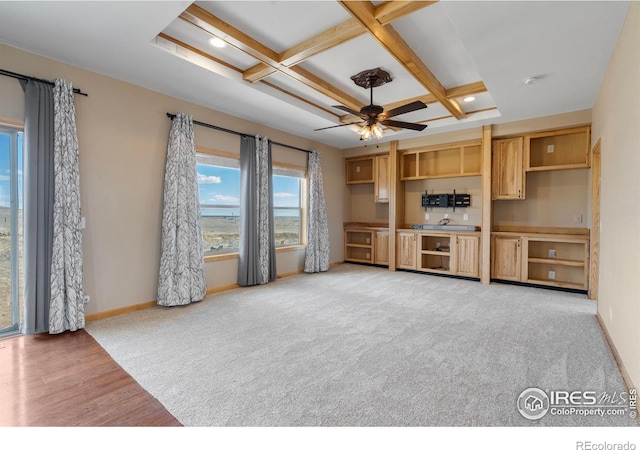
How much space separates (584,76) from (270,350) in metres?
4.38

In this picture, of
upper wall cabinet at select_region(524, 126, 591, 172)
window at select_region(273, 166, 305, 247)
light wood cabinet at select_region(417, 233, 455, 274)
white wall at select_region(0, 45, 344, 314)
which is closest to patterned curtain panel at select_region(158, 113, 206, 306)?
white wall at select_region(0, 45, 344, 314)

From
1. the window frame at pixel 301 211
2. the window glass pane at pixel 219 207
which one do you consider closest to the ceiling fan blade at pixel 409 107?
the window frame at pixel 301 211

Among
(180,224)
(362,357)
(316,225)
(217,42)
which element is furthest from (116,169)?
(316,225)

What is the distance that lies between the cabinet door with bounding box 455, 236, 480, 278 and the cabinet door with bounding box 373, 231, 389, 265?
150 cm

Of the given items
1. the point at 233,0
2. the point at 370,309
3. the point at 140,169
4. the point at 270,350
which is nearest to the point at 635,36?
the point at 233,0

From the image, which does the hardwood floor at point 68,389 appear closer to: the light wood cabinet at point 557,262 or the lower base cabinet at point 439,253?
the lower base cabinet at point 439,253

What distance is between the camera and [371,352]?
2746mm

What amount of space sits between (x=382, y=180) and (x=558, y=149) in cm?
311

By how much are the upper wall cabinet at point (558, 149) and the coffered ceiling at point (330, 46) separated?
1.94 feet

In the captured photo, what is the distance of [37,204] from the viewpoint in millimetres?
3020

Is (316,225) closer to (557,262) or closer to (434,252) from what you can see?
(434,252)

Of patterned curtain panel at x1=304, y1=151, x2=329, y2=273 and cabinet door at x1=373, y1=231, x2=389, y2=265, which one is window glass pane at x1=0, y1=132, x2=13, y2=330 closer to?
patterned curtain panel at x1=304, y1=151, x2=329, y2=273

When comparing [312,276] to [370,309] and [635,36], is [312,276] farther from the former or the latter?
[635,36]

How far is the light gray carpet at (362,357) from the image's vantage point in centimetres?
194
